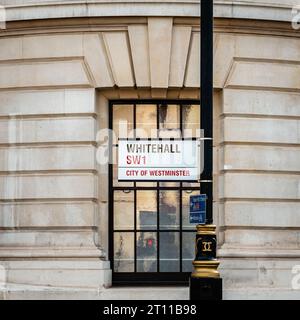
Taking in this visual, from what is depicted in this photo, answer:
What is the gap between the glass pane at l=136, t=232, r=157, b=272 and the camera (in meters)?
20.2

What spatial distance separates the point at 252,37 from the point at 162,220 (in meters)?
4.11

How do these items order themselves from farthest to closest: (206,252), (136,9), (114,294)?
(136,9), (114,294), (206,252)

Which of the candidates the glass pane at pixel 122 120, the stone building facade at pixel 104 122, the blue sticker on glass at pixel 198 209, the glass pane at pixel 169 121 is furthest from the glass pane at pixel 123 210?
the blue sticker on glass at pixel 198 209

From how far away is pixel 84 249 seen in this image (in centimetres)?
1955

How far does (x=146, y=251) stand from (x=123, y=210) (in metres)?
0.96

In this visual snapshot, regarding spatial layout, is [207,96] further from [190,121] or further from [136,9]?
[190,121]

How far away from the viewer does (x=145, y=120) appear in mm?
20391

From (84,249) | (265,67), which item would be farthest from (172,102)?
(84,249)

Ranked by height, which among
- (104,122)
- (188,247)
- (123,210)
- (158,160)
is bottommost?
(188,247)

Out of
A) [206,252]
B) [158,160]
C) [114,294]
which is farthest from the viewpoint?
[158,160]

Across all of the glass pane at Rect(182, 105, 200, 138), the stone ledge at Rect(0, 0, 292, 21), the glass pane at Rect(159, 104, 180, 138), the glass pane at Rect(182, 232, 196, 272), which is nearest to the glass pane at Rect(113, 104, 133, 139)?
the glass pane at Rect(159, 104, 180, 138)

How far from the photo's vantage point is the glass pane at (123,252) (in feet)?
66.3

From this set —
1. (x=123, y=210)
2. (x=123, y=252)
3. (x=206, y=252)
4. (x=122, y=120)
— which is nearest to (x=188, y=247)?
(x=123, y=252)
